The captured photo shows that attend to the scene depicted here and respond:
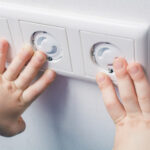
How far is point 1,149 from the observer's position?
0.68 metres

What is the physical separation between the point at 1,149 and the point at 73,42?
369 mm

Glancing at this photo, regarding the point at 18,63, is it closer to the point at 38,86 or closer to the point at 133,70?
the point at 38,86

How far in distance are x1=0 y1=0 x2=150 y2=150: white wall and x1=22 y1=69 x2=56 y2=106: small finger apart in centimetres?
3

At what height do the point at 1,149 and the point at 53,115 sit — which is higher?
the point at 53,115

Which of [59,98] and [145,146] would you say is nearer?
[145,146]

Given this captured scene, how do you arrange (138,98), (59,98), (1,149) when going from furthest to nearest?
1. (1,149)
2. (59,98)
3. (138,98)

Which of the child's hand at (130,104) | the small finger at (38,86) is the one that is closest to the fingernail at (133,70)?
the child's hand at (130,104)

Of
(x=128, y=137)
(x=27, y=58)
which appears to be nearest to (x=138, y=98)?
(x=128, y=137)

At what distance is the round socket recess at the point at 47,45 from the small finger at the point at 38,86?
0.07 ft

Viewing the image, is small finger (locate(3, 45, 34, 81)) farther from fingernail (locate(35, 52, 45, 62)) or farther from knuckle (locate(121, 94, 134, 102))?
knuckle (locate(121, 94, 134, 102))

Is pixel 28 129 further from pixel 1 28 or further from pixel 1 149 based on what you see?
pixel 1 28

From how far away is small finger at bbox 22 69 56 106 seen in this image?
0.44m

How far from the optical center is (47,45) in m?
0.42

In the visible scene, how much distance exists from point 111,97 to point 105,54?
0.05 m
